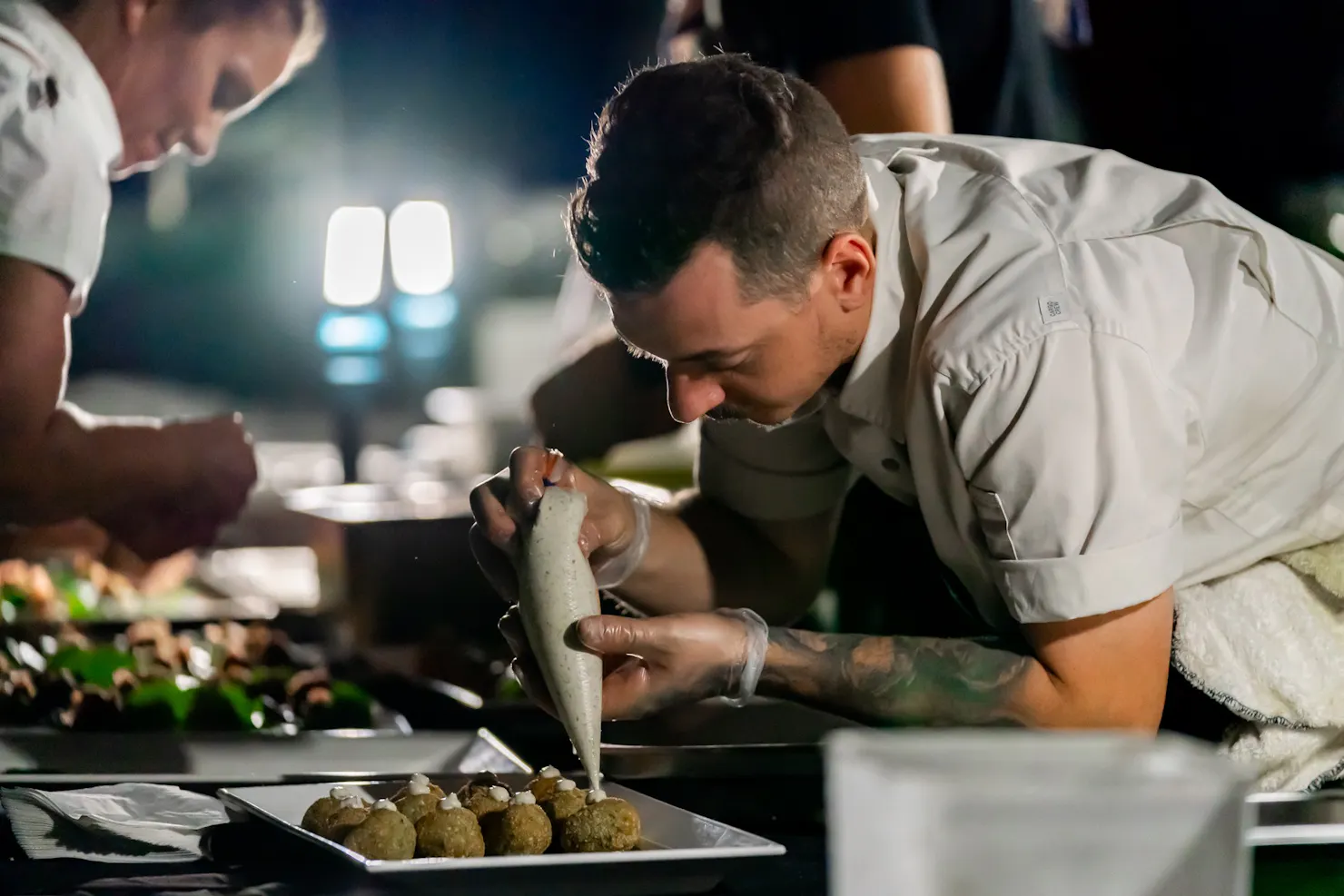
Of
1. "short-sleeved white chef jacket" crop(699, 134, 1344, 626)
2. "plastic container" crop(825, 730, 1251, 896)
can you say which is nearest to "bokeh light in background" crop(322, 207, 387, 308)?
"short-sleeved white chef jacket" crop(699, 134, 1344, 626)

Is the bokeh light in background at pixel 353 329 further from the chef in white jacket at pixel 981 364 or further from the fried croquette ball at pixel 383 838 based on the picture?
the fried croquette ball at pixel 383 838

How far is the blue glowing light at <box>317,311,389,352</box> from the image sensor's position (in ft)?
7.52

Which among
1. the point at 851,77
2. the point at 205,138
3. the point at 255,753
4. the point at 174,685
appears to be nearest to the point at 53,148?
the point at 205,138

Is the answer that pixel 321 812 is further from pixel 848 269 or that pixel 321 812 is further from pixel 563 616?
pixel 848 269

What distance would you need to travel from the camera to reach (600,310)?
2.26 m

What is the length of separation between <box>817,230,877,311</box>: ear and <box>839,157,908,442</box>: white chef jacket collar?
18 millimetres

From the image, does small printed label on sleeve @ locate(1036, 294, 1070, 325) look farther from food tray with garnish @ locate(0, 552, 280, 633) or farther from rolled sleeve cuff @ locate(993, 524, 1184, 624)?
food tray with garnish @ locate(0, 552, 280, 633)

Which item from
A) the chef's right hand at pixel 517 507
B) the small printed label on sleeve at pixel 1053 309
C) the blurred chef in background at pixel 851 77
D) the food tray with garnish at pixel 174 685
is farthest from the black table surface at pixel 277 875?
the blurred chef in background at pixel 851 77

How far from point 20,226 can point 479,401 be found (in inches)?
29.4

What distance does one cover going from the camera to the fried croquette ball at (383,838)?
0.95m

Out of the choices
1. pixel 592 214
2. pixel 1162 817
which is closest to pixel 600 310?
pixel 592 214

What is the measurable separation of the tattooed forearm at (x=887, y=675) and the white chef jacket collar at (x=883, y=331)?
241 millimetres

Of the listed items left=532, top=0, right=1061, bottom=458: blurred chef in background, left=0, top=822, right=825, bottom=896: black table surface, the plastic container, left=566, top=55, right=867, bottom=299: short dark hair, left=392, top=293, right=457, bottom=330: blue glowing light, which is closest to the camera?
the plastic container

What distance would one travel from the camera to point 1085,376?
1200mm
